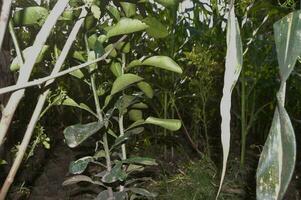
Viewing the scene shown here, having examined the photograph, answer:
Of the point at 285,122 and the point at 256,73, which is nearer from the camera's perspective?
the point at 285,122

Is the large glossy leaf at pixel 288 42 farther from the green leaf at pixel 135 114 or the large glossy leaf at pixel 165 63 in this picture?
the green leaf at pixel 135 114

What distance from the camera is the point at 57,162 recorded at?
5.24ft

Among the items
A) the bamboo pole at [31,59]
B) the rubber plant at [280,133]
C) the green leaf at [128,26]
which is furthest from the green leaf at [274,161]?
the green leaf at [128,26]

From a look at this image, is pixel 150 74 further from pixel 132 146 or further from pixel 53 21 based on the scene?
pixel 53 21

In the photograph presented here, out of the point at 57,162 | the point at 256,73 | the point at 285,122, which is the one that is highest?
the point at 285,122

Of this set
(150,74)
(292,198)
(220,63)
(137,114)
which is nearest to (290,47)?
(137,114)

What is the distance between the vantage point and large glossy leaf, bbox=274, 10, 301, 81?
269mm

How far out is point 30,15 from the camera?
63 cm

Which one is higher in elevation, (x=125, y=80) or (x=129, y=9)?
(x=129, y=9)

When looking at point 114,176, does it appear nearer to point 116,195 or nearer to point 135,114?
point 116,195

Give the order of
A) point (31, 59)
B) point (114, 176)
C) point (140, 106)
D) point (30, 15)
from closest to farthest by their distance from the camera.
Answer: point (31, 59) < point (30, 15) < point (114, 176) < point (140, 106)

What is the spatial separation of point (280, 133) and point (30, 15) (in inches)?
18.9

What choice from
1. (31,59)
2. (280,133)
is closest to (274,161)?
(280,133)

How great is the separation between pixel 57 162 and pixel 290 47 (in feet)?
4.67
